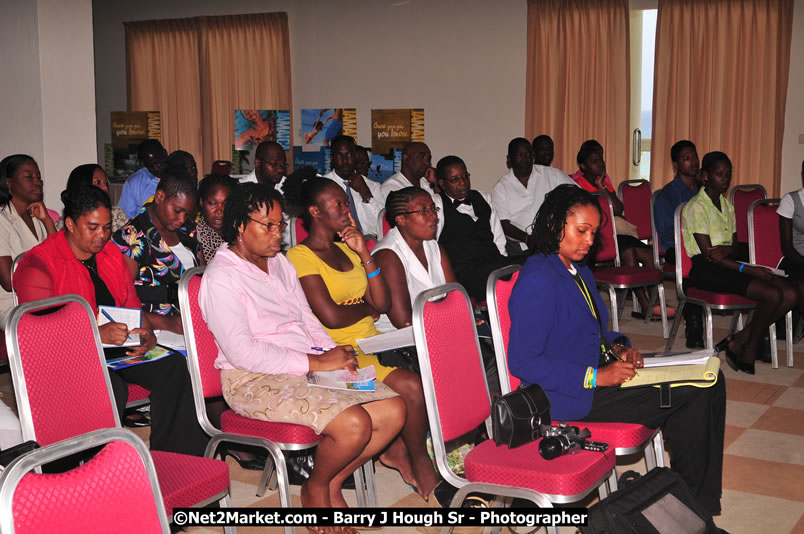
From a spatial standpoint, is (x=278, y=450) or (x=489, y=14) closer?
(x=278, y=450)

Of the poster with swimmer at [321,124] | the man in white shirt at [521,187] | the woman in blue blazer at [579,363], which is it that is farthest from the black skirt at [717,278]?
the poster with swimmer at [321,124]

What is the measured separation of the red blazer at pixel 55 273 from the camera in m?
3.11

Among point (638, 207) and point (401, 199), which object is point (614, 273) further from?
point (401, 199)

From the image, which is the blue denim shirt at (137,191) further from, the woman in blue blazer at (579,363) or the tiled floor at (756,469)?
the woman in blue blazer at (579,363)

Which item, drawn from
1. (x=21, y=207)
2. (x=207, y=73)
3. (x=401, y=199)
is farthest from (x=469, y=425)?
(x=207, y=73)

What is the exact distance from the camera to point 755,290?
5102mm

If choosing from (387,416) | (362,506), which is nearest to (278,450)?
(387,416)

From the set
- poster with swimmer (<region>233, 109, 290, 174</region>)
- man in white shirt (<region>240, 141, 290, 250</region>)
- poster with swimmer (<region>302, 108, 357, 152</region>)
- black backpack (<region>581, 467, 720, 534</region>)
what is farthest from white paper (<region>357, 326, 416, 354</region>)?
poster with swimmer (<region>302, 108, 357, 152</region>)

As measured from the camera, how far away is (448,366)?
2.56 metres

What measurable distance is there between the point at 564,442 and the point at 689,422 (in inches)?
22.9

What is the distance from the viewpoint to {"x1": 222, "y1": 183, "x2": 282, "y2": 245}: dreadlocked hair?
9.70 feet

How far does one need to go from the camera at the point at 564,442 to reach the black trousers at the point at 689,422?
328 mm

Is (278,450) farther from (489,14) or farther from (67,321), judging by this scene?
(489,14)

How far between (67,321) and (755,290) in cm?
412
